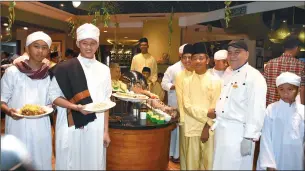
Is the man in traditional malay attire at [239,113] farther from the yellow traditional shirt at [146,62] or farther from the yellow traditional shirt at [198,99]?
the yellow traditional shirt at [146,62]

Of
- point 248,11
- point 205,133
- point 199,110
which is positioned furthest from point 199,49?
point 248,11

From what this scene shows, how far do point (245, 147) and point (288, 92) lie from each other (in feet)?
1.40

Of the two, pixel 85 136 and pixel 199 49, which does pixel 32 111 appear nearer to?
pixel 85 136

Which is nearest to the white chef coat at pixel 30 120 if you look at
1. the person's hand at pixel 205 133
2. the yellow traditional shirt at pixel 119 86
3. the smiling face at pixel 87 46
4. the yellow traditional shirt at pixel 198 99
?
the smiling face at pixel 87 46

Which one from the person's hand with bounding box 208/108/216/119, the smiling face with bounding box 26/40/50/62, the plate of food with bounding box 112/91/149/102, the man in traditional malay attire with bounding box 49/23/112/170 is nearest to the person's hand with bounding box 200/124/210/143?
the person's hand with bounding box 208/108/216/119

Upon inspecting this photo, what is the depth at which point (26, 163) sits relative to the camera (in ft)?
2.27

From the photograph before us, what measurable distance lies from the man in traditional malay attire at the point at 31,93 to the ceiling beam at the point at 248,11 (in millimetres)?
3662

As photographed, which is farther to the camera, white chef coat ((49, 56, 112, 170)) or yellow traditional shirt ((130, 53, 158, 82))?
yellow traditional shirt ((130, 53, 158, 82))

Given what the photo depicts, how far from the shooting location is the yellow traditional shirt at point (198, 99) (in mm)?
1819

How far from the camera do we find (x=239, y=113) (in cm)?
161

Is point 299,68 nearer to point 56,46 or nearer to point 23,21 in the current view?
point 23,21

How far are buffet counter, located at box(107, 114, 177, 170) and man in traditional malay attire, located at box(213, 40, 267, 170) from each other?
424 millimetres

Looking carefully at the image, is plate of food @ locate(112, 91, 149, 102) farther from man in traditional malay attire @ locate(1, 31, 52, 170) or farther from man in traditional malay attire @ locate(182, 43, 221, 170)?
man in traditional malay attire @ locate(1, 31, 52, 170)

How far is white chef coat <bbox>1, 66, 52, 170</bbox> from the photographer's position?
1611 millimetres
